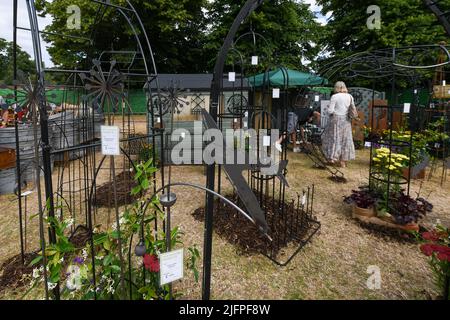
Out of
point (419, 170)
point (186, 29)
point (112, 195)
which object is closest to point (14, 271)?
point (112, 195)

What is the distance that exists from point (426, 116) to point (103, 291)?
25.7 feet

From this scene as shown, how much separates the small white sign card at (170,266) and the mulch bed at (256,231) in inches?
57.5

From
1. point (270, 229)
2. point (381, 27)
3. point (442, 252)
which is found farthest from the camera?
point (381, 27)

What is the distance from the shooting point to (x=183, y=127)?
6070mm

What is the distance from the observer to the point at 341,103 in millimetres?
5254

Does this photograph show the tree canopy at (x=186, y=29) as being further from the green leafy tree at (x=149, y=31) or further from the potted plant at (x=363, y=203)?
the potted plant at (x=363, y=203)

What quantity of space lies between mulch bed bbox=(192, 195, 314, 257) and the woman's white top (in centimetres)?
269

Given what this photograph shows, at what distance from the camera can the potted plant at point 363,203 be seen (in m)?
3.33

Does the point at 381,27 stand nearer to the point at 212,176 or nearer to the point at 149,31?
the point at 149,31


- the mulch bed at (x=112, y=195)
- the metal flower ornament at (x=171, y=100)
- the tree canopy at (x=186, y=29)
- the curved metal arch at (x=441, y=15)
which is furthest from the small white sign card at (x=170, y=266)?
the tree canopy at (x=186, y=29)

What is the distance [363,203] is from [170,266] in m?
2.97

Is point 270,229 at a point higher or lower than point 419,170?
lower

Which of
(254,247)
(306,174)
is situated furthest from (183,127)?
(254,247)

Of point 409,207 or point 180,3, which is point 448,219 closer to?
point 409,207
